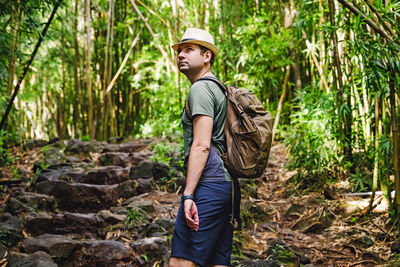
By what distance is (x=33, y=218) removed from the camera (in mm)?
3166

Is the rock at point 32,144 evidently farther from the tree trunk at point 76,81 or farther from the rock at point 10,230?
the rock at point 10,230

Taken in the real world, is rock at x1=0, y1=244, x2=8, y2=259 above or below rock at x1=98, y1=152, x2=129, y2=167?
below

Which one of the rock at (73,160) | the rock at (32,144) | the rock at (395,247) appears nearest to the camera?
the rock at (395,247)

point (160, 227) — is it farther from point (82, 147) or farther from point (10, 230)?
point (82, 147)

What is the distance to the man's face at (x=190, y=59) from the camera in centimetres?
159

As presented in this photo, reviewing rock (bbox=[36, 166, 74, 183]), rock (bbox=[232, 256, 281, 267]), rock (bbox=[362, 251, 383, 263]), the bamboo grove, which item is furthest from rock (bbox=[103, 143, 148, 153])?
rock (bbox=[362, 251, 383, 263])

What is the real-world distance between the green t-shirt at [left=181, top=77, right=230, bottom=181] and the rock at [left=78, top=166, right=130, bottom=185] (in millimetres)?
3126

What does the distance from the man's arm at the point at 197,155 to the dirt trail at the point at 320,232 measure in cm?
148

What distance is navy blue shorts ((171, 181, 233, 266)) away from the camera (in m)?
1.44

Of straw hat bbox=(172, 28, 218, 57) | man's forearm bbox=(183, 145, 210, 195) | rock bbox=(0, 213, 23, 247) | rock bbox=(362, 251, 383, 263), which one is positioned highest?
straw hat bbox=(172, 28, 218, 57)

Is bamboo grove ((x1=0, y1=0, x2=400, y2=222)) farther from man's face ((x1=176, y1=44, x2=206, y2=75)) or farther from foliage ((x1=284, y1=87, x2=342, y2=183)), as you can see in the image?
man's face ((x1=176, y1=44, x2=206, y2=75))

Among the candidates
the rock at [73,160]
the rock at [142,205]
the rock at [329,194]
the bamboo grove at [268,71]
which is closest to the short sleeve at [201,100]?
the bamboo grove at [268,71]

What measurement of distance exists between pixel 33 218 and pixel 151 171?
1.70 meters

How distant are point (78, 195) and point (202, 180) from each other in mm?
2716
